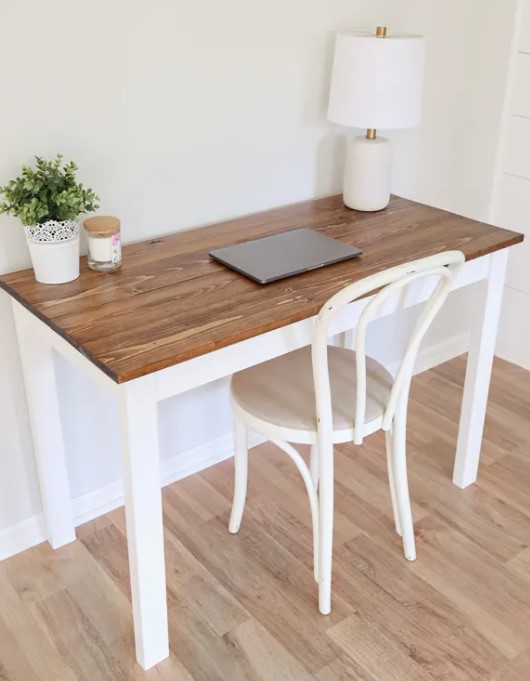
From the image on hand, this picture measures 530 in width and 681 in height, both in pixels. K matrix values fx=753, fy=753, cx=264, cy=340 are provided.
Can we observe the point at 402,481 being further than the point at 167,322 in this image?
Yes

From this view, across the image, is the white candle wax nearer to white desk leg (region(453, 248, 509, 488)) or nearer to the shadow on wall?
the shadow on wall

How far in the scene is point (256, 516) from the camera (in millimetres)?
2102

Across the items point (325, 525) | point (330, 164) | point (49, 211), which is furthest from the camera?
point (330, 164)

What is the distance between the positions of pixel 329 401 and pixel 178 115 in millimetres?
798

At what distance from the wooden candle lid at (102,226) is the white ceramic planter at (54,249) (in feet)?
0.12

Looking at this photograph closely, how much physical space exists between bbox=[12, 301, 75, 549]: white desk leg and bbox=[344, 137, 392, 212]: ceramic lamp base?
922 millimetres

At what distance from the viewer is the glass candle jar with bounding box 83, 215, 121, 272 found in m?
1.64

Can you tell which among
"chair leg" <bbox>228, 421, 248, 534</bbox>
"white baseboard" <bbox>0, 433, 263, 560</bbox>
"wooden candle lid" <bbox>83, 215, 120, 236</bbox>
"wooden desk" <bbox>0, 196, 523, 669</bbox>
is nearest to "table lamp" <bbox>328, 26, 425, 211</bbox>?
"wooden desk" <bbox>0, 196, 523, 669</bbox>

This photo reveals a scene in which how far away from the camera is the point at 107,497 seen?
210cm

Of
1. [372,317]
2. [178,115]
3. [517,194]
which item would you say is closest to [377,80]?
[178,115]

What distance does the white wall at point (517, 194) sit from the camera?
8.28 feet

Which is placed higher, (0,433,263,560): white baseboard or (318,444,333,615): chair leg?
(318,444,333,615): chair leg

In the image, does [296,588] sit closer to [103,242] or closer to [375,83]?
[103,242]

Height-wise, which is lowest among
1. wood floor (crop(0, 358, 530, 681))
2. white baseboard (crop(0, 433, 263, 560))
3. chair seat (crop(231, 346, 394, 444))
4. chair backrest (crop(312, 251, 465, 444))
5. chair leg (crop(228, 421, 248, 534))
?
wood floor (crop(0, 358, 530, 681))
